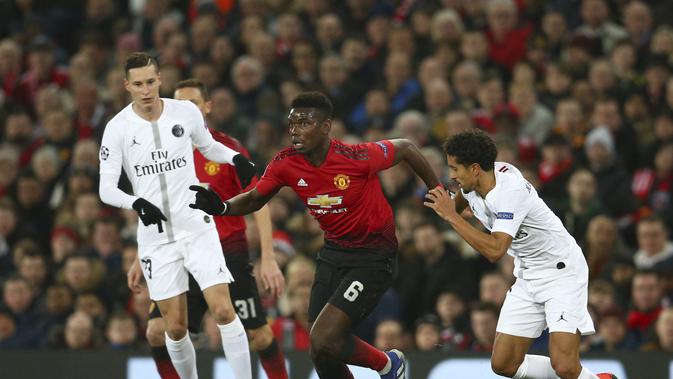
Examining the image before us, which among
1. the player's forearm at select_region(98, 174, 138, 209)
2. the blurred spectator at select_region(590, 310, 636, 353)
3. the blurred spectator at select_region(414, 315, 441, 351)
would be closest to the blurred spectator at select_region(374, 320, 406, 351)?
the blurred spectator at select_region(414, 315, 441, 351)

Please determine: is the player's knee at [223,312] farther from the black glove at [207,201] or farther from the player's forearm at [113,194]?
the player's forearm at [113,194]

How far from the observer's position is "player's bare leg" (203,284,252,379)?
8.16 m

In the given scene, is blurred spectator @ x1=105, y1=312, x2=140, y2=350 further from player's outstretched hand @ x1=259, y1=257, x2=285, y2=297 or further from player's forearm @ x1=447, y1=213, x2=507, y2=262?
player's forearm @ x1=447, y1=213, x2=507, y2=262

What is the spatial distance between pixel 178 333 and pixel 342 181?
1.51m

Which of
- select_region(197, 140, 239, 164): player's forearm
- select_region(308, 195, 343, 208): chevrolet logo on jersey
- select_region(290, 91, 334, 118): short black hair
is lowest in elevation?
select_region(308, 195, 343, 208): chevrolet logo on jersey

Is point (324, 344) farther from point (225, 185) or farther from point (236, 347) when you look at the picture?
point (225, 185)

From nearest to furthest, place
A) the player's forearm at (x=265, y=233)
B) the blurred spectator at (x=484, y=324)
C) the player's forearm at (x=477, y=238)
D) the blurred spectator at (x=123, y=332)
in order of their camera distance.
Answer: the player's forearm at (x=477, y=238) → the player's forearm at (x=265, y=233) → the blurred spectator at (x=484, y=324) → the blurred spectator at (x=123, y=332)

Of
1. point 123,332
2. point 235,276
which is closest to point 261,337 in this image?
point 235,276

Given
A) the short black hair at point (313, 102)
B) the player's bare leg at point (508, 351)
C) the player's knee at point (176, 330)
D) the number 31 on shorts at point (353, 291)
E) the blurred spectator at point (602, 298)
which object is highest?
the short black hair at point (313, 102)

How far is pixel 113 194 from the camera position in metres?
8.02

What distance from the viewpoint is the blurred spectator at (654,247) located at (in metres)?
11.1

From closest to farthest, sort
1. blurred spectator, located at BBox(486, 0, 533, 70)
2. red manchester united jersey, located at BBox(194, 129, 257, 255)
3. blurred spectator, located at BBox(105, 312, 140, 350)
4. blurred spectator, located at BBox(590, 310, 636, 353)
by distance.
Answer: red manchester united jersey, located at BBox(194, 129, 257, 255) < blurred spectator, located at BBox(590, 310, 636, 353) < blurred spectator, located at BBox(105, 312, 140, 350) < blurred spectator, located at BBox(486, 0, 533, 70)

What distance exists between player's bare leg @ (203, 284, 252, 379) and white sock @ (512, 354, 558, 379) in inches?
72.8

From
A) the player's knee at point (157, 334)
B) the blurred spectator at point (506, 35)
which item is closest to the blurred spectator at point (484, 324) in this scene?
the player's knee at point (157, 334)
